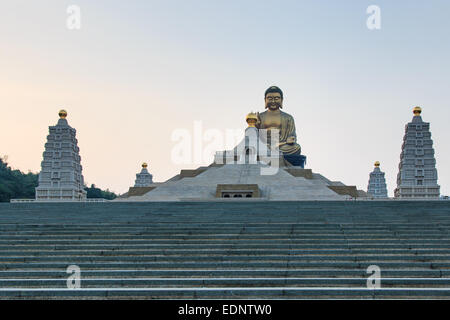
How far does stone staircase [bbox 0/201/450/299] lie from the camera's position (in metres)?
8.12

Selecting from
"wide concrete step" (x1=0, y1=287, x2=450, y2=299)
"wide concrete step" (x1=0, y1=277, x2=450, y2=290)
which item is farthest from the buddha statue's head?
"wide concrete step" (x1=0, y1=287, x2=450, y2=299)

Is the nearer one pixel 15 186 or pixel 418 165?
pixel 418 165

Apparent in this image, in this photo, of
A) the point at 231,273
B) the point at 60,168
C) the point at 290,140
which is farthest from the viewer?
the point at 290,140

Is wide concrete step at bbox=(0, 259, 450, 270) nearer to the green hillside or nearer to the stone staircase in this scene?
the stone staircase

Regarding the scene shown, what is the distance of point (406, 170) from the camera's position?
99.2 ft

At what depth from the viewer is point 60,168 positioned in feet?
102

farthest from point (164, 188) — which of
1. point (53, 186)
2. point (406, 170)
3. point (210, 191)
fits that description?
point (406, 170)

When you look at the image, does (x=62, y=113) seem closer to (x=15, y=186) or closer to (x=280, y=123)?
(x=280, y=123)

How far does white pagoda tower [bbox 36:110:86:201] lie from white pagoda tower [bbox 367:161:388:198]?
26726 mm

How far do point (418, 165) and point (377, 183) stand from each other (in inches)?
748

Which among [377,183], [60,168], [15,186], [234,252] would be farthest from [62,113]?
[377,183]

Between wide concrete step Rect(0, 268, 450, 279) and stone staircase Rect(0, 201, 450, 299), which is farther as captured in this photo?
wide concrete step Rect(0, 268, 450, 279)

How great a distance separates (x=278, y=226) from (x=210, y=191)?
14231mm

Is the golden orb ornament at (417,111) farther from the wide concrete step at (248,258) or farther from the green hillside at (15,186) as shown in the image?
the green hillside at (15,186)
